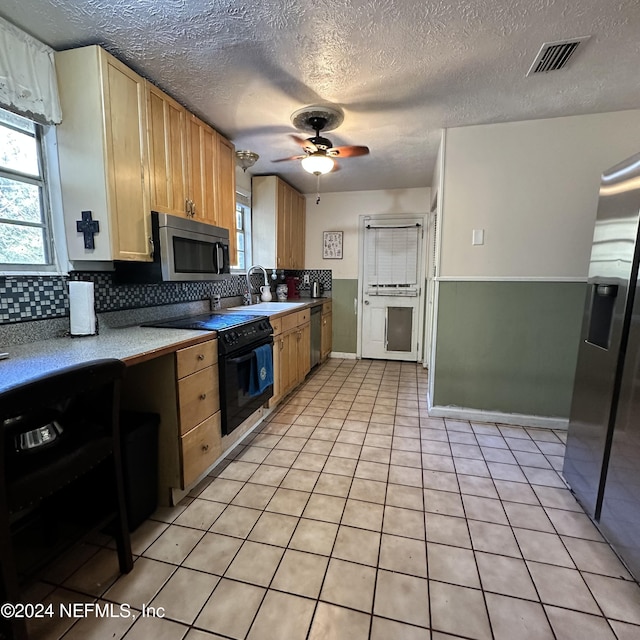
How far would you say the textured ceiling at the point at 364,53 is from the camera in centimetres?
147

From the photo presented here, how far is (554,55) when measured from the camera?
5.75ft

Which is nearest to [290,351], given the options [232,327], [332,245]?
[232,327]

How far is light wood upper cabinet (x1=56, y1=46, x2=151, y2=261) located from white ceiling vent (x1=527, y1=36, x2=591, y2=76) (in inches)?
84.7

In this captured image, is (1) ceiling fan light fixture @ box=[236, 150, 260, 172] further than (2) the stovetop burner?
Yes

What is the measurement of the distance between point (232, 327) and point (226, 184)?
1.31m

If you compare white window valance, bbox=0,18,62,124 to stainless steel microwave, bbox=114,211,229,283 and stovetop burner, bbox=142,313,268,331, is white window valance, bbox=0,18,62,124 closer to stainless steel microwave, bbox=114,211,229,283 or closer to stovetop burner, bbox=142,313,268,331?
stainless steel microwave, bbox=114,211,229,283

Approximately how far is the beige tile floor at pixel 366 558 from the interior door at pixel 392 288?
2.50 metres

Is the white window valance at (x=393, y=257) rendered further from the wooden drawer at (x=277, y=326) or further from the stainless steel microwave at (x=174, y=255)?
the stainless steel microwave at (x=174, y=255)

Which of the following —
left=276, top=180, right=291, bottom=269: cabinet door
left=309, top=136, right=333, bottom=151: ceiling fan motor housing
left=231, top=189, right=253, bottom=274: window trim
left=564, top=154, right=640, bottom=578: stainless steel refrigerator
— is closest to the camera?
left=564, top=154, right=640, bottom=578: stainless steel refrigerator

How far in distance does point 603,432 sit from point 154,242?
101 inches

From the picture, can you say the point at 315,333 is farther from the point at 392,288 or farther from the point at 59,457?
the point at 59,457

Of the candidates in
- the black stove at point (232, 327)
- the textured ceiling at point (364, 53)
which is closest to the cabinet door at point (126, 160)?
the textured ceiling at point (364, 53)

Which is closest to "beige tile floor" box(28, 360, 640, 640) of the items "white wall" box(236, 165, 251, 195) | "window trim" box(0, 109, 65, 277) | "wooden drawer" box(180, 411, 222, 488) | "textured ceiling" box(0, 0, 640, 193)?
"wooden drawer" box(180, 411, 222, 488)

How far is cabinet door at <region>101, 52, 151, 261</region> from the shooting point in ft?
5.75
